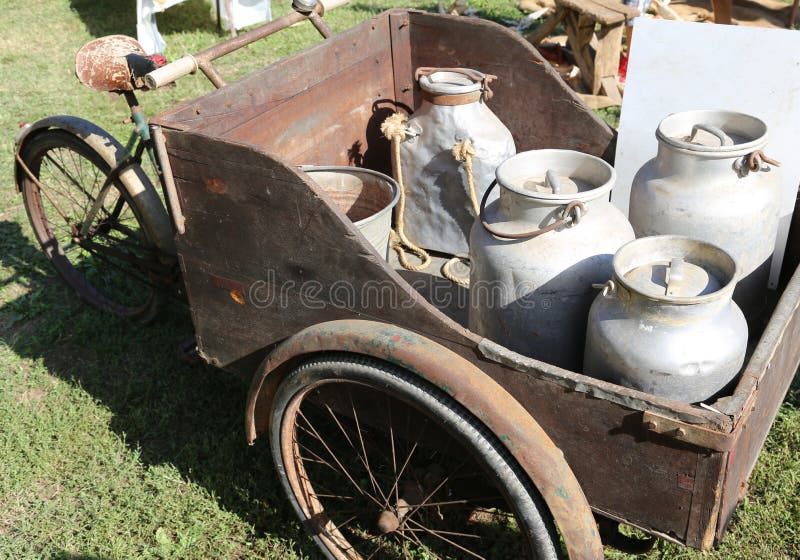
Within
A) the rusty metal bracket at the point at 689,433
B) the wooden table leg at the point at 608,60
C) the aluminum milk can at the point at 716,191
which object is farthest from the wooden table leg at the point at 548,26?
the rusty metal bracket at the point at 689,433

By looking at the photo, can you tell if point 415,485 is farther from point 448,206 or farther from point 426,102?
point 426,102

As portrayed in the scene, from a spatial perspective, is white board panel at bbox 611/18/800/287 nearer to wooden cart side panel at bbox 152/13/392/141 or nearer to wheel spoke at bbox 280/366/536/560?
wooden cart side panel at bbox 152/13/392/141

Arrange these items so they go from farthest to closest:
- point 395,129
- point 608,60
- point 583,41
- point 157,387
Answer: point 583,41, point 608,60, point 157,387, point 395,129

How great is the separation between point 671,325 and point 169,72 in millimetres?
1617

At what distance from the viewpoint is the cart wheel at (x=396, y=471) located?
176 cm

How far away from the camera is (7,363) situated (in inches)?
129

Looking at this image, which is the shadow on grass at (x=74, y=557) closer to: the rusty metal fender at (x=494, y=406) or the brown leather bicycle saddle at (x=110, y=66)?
the rusty metal fender at (x=494, y=406)

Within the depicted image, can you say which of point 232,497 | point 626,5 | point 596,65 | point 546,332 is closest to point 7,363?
point 232,497

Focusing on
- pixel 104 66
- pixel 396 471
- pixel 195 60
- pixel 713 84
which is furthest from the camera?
pixel 104 66

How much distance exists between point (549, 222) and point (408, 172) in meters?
1.18

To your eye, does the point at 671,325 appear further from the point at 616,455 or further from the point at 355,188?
the point at 355,188

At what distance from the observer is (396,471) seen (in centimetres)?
224

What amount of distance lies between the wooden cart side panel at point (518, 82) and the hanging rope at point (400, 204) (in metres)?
0.36

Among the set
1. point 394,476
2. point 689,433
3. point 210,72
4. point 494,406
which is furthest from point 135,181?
point 689,433
